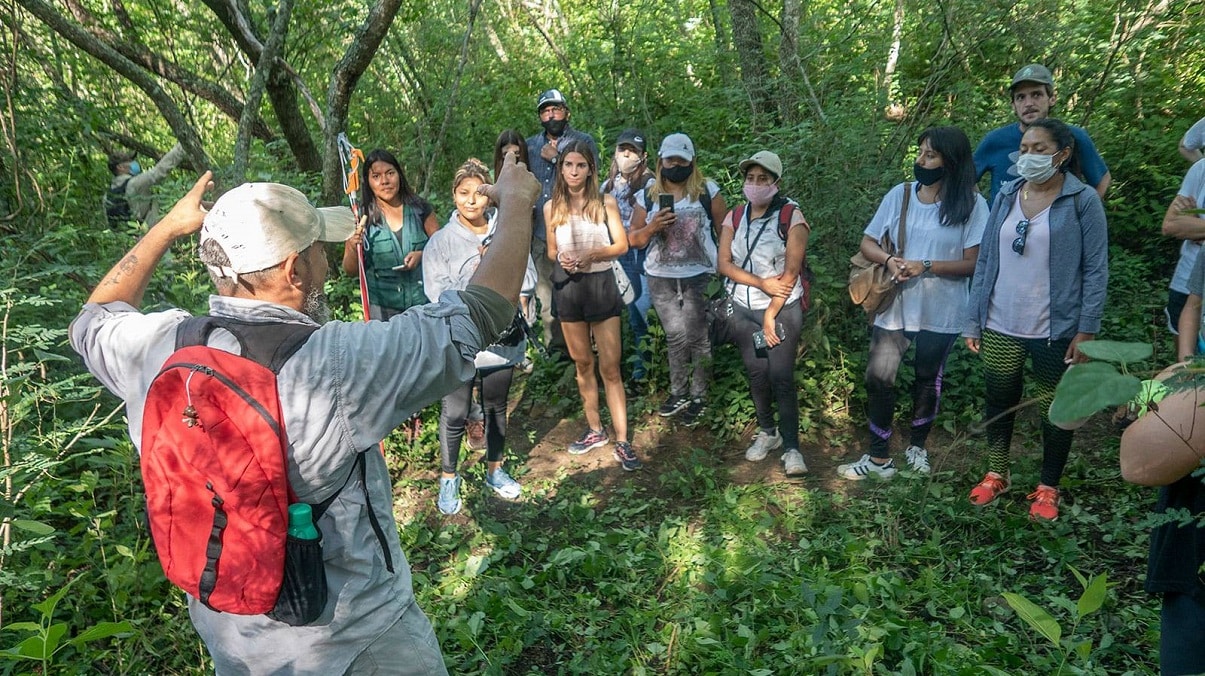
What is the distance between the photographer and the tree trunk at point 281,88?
7070mm

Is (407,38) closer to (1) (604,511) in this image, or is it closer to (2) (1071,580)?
(1) (604,511)

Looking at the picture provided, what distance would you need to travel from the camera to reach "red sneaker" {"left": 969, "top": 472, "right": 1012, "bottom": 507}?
4.33 m

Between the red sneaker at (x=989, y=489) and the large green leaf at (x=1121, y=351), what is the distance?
3.38 meters

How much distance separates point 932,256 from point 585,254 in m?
2.04

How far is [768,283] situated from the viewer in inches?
189

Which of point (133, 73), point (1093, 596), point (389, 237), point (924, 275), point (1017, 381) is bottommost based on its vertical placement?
point (1017, 381)

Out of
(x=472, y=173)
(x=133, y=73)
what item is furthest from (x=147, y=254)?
(x=133, y=73)

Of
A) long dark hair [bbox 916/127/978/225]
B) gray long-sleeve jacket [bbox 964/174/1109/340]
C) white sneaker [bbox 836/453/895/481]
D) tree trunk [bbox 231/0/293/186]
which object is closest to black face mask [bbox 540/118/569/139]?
tree trunk [bbox 231/0/293/186]

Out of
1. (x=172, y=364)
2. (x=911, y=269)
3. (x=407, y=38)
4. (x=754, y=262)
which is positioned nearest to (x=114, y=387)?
(x=172, y=364)

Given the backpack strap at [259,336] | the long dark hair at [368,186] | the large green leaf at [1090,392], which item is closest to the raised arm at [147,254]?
the backpack strap at [259,336]

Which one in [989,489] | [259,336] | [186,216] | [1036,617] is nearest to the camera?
[259,336]

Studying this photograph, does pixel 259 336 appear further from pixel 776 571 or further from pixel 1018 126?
pixel 1018 126

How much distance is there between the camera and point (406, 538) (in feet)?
14.3

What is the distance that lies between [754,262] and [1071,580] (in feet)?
7.72
